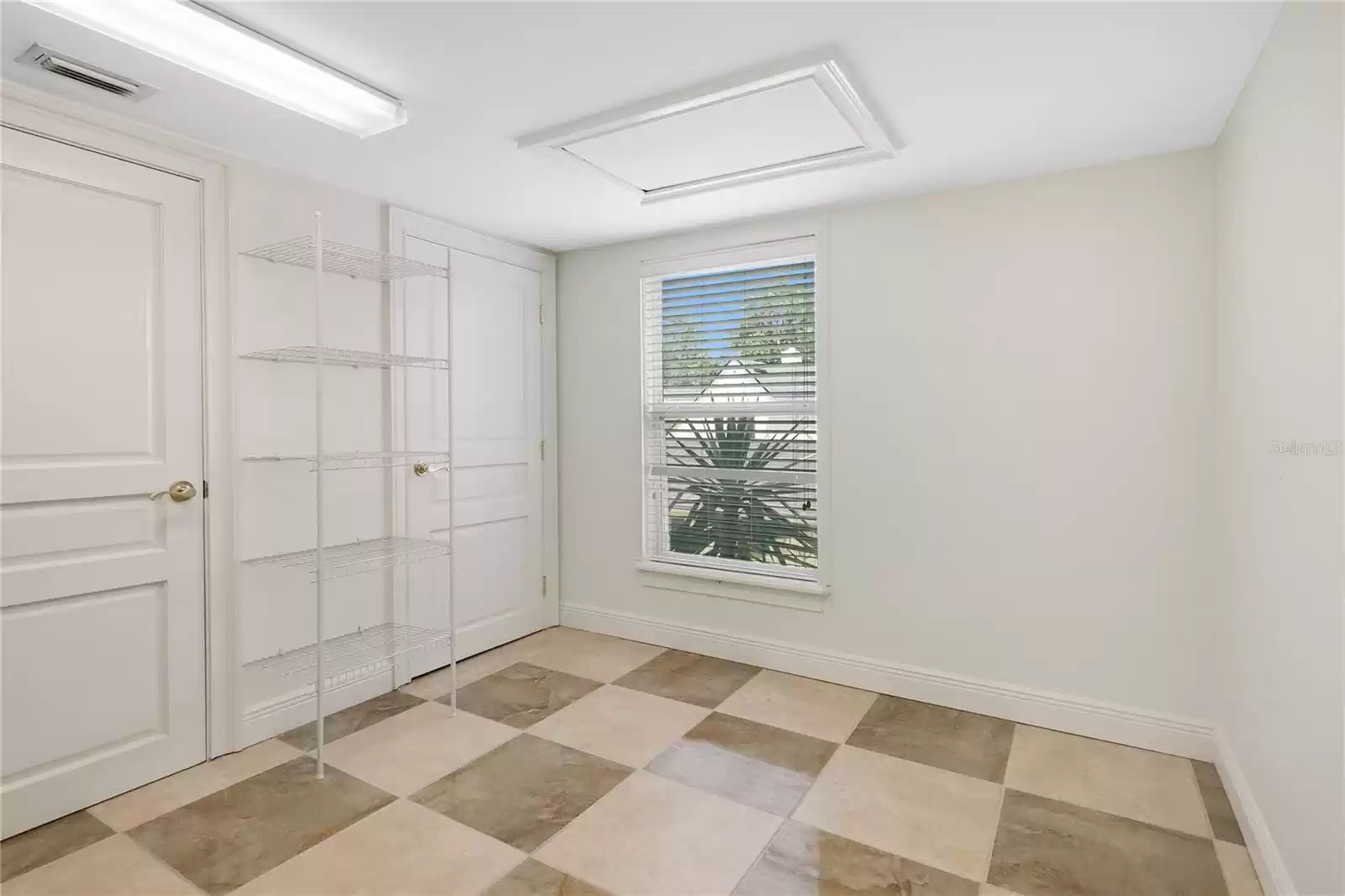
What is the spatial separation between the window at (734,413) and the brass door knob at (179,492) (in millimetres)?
2207

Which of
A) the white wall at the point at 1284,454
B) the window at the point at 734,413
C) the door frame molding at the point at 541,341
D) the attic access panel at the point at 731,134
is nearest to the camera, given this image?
the white wall at the point at 1284,454

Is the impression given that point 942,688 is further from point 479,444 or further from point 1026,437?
point 479,444

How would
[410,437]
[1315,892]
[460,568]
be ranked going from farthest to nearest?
[460,568] < [410,437] < [1315,892]

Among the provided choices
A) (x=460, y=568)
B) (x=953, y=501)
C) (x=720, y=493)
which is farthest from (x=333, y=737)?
(x=953, y=501)

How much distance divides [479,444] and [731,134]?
209 centimetres

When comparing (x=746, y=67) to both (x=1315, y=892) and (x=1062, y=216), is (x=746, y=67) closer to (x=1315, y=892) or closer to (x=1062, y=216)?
(x=1062, y=216)

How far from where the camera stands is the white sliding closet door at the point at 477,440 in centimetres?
346

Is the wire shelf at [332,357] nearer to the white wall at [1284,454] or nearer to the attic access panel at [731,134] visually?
the attic access panel at [731,134]

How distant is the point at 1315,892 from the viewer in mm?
1547

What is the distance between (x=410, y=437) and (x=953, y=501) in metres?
2.54

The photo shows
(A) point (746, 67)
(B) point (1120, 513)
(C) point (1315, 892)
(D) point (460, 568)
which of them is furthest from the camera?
(D) point (460, 568)

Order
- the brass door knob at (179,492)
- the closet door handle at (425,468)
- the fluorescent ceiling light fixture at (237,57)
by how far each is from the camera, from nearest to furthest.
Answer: the fluorescent ceiling light fixture at (237,57) < the brass door knob at (179,492) < the closet door handle at (425,468)

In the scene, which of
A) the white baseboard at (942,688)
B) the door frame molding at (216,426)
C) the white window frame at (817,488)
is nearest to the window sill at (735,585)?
the white window frame at (817,488)

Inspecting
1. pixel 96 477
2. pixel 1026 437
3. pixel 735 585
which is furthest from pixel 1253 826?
pixel 96 477
